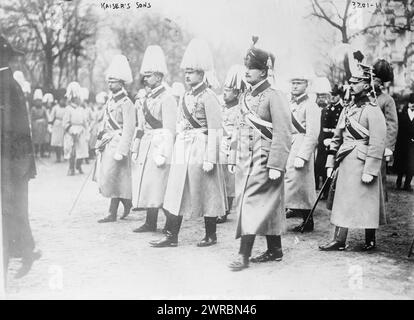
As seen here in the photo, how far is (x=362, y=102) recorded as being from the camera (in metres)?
5.56

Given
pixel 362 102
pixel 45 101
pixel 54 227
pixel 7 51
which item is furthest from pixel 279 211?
pixel 45 101

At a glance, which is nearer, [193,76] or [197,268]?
[197,268]

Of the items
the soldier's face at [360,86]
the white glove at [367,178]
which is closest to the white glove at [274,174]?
the white glove at [367,178]

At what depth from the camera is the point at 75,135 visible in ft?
31.4

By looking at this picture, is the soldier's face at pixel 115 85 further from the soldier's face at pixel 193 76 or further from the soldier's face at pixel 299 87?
the soldier's face at pixel 299 87

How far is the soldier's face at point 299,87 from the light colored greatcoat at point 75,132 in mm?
3736

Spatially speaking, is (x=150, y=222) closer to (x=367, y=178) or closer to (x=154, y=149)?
(x=154, y=149)

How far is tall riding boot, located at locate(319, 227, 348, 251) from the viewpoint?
5629mm

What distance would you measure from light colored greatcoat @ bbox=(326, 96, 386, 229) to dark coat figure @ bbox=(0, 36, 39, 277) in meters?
2.82

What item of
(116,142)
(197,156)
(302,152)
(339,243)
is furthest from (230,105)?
(339,243)

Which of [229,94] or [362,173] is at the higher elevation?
[229,94]

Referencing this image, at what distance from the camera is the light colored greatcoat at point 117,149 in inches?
265

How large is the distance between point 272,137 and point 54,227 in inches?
93.3

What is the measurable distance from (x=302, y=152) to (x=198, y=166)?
1303 mm
